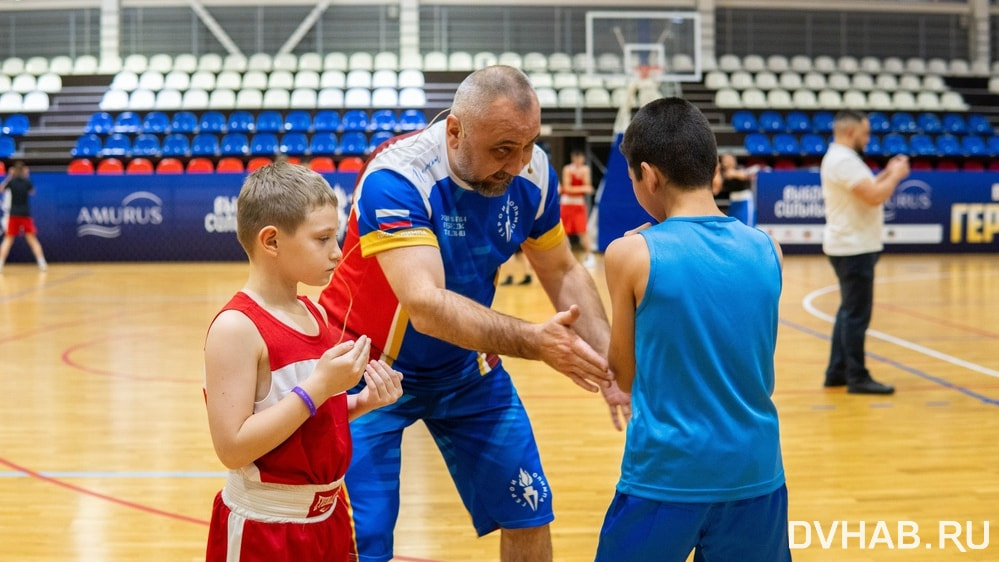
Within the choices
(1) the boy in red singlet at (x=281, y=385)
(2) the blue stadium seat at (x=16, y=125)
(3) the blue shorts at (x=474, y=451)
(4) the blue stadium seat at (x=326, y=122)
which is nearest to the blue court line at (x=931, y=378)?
(3) the blue shorts at (x=474, y=451)

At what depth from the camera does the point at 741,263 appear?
2.04m

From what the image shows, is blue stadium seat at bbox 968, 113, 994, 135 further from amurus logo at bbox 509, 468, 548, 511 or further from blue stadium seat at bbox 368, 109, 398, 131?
amurus logo at bbox 509, 468, 548, 511

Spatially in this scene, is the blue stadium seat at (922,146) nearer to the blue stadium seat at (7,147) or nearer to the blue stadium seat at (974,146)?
the blue stadium seat at (974,146)

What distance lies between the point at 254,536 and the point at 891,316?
8.66m

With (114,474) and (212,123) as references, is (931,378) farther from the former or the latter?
(212,123)

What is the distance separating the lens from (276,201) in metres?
2.03

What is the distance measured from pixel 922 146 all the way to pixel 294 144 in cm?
1139

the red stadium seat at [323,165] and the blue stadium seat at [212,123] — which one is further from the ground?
the blue stadium seat at [212,123]

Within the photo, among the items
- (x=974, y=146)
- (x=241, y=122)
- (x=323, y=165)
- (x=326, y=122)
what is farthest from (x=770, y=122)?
(x=241, y=122)

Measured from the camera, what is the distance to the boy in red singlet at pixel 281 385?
1911 millimetres

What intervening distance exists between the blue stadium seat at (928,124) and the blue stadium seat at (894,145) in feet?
3.51

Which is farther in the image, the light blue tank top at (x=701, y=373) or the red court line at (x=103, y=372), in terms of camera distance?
the red court line at (x=103, y=372)

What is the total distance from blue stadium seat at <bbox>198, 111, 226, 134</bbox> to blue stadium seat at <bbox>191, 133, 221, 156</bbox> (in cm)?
32

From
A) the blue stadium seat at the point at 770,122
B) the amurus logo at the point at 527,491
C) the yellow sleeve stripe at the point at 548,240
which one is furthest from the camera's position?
the blue stadium seat at the point at 770,122
